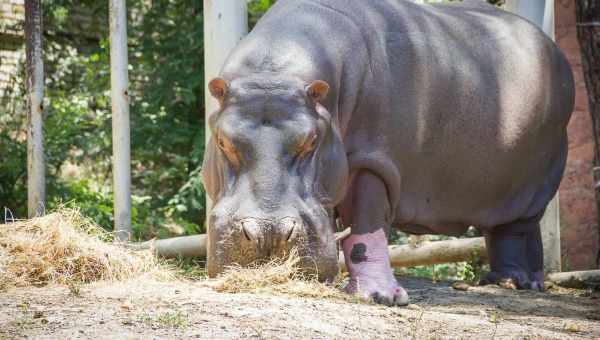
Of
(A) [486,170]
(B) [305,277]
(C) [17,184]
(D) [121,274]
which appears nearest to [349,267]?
(B) [305,277]

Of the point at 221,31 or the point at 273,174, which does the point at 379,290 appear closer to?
the point at 273,174

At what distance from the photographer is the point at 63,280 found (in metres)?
4.63

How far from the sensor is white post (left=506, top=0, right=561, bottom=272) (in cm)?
715

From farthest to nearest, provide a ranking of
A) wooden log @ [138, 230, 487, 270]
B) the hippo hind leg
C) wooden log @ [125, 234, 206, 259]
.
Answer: wooden log @ [138, 230, 487, 270], wooden log @ [125, 234, 206, 259], the hippo hind leg

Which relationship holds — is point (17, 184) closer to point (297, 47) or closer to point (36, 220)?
point (36, 220)

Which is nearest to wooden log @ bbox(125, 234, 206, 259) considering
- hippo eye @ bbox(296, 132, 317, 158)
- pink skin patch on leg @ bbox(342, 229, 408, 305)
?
pink skin patch on leg @ bbox(342, 229, 408, 305)

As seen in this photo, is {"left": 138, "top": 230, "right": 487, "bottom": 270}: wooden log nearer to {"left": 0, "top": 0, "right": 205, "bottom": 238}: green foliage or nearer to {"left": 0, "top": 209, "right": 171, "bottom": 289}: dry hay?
{"left": 0, "top": 0, "right": 205, "bottom": 238}: green foliage

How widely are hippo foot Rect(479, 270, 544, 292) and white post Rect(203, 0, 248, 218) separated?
2.26m

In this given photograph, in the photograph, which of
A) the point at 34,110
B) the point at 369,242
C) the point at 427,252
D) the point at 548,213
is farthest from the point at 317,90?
the point at 548,213

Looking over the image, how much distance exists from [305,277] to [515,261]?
101 inches

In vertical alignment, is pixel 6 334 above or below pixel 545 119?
below

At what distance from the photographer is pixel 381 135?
527 cm

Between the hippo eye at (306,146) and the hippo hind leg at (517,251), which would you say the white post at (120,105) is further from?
the hippo hind leg at (517,251)

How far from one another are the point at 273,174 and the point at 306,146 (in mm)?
277
